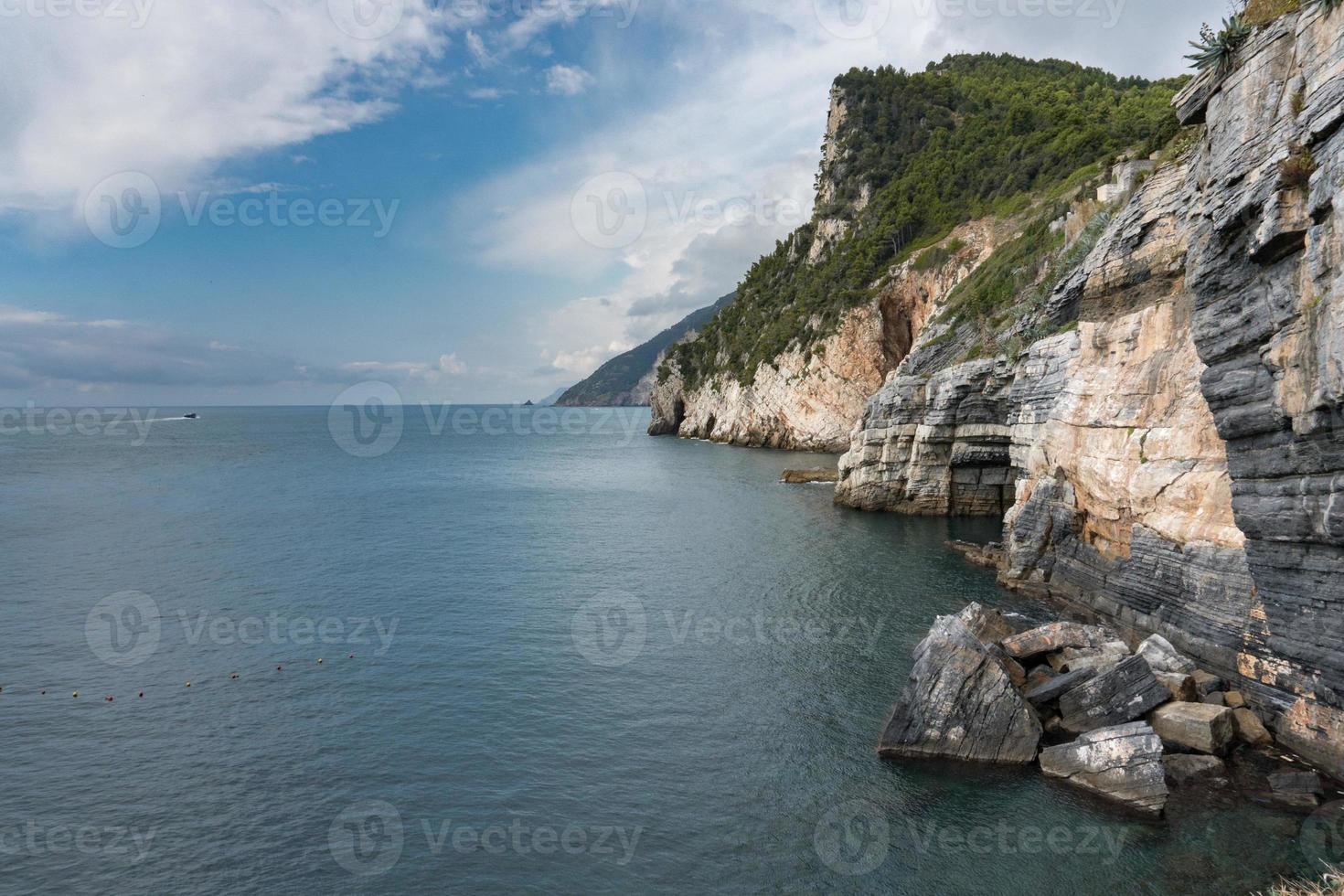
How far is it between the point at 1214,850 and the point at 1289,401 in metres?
10.0

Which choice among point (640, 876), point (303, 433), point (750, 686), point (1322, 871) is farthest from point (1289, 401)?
point (303, 433)

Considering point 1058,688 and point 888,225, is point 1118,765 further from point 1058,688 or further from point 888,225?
point 888,225

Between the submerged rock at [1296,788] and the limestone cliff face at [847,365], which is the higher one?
the limestone cliff face at [847,365]

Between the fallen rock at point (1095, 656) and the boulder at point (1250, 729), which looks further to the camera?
the fallen rock at point (1095, 656)

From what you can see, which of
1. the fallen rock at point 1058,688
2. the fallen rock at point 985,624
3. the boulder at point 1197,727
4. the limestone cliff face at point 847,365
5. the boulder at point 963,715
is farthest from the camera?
the limestone cliff face at point 847,365

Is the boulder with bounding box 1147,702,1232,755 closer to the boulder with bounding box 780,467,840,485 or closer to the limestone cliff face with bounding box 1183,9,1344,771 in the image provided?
the limestone cliff face with bounding box 1183,9,1344,771

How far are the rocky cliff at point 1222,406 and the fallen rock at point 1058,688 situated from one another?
153 inches

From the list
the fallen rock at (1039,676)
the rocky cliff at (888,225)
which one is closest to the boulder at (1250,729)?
the fallen rock at (1039,676)

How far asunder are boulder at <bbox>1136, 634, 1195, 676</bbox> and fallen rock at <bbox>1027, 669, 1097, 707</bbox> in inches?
66.6

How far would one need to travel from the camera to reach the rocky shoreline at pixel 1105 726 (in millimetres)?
16219

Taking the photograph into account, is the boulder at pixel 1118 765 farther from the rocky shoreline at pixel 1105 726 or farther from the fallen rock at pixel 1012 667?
the fallen rock at pixel 1012 667

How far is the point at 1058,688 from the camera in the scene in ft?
64.3

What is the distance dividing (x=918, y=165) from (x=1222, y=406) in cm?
8775

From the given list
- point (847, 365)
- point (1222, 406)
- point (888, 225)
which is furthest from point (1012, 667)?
point (888, 225)
